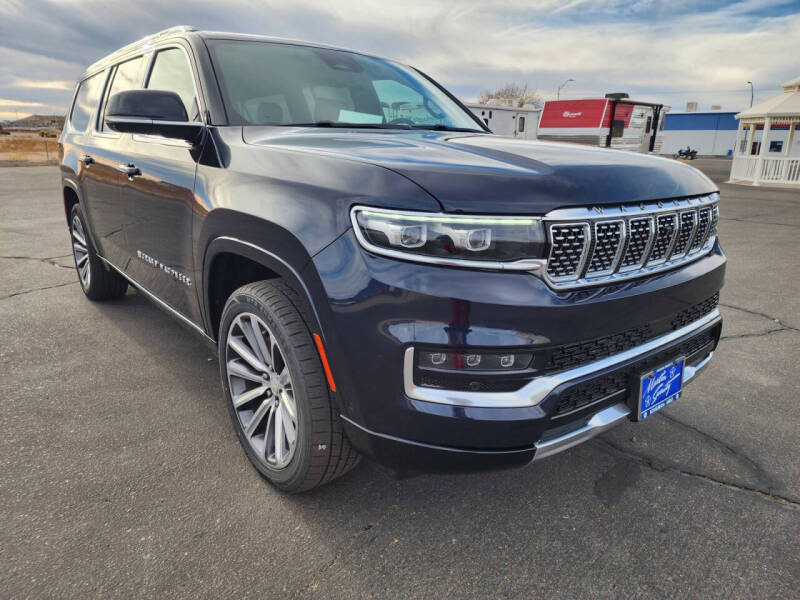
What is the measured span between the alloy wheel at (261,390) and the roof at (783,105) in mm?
25195

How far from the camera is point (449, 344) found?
1.58 meters

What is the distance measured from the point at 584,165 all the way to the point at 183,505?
1.98m

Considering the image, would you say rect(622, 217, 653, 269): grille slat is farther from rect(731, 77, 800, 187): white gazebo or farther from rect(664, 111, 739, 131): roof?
rect(664, 111, 739, 131): roof

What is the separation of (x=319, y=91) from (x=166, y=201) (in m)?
0.97

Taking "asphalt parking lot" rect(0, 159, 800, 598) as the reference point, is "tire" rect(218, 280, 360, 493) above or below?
above

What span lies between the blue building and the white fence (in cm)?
3879

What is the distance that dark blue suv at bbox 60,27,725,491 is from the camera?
1.61 metres

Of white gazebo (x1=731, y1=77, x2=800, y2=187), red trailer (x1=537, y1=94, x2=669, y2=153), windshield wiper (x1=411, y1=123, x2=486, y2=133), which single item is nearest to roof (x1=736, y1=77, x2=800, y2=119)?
white gazebo (x1=731, y1=77, x2=800, y2=187)

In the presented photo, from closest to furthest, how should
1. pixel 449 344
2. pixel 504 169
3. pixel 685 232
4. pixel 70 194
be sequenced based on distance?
pixel 449 344 → pixel 504 169 → pixel 685 232 → pixel 70 194

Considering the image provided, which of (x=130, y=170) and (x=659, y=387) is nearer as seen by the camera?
(x=659, y=387)

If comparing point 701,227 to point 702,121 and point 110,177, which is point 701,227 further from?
point 702,121

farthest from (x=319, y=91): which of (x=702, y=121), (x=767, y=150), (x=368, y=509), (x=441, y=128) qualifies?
(x=702, y=121)

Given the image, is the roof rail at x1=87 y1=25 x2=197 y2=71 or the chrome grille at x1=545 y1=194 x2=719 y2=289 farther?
the roof rail at x1=87 y1=25 x2=197 y2=71

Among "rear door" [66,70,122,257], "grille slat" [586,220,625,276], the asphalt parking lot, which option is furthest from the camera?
"rear door" [66,70,122,257]
